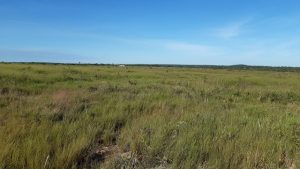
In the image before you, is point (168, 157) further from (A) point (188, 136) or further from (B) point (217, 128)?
(B) point (217, 128)

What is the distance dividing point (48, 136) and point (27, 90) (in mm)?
11926

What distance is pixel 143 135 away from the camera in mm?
6574

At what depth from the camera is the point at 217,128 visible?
7594 millimetres

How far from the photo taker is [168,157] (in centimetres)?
565

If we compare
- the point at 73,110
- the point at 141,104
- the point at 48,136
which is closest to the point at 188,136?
the point at 48,136

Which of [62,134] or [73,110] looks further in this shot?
[73,110]

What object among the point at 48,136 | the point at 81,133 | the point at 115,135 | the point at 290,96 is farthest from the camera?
the point at 290,96

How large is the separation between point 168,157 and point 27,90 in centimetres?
1325

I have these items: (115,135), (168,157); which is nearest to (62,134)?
(115,135)

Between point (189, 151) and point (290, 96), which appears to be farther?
point (290, 96)

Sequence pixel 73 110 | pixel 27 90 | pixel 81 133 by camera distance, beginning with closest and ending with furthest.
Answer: pixel 81 133 → pixel 73 110 → pixel 27 90

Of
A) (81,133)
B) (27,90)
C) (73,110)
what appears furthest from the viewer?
(27,90)

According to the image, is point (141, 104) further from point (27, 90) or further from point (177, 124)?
point (27, 90)

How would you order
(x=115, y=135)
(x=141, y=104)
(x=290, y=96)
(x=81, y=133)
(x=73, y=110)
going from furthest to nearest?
1. (x=290, y=96)
2. (x=141, y=104)
3. (x=73, y=110)
4. (x=115, y=135)
5. (x=81, y=133)
